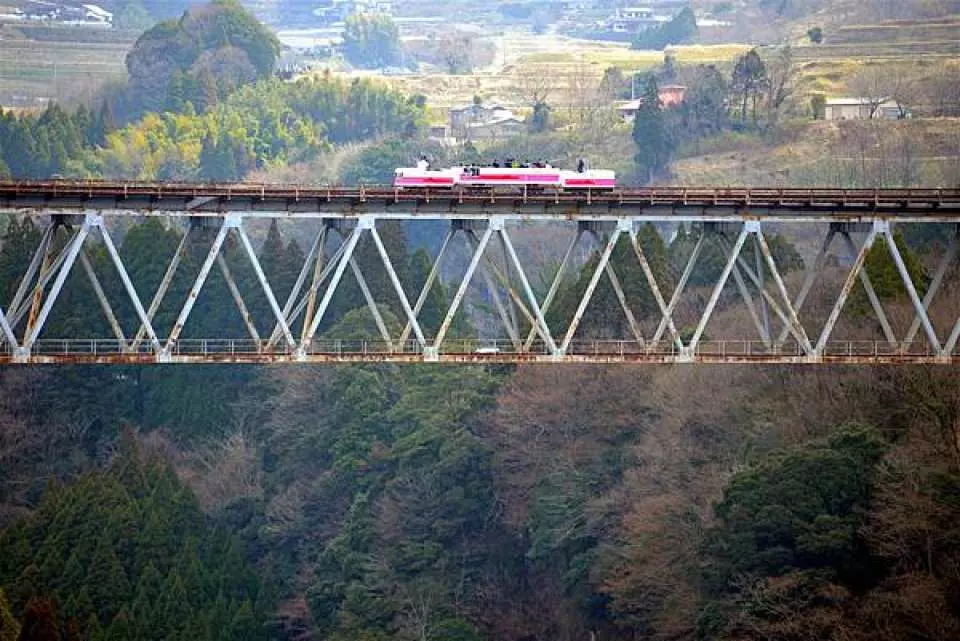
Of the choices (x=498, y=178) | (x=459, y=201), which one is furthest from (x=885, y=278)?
(x=459, y=201)

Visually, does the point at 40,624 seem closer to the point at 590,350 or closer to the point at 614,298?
the point at 590,350

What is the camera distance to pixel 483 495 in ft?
369

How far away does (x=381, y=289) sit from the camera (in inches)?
5384

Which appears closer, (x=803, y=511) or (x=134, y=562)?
(x=803, y=511)

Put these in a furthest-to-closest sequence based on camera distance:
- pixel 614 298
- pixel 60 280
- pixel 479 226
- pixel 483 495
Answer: pixel 614 298 → pixel 483 495 → pixel 479 226 → pixel 60 280

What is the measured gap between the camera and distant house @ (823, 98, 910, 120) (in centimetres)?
19425

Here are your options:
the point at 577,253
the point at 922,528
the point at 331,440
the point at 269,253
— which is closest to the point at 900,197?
the point at 922,528

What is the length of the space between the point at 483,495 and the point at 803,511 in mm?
23791

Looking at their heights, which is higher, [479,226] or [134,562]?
[479,226]

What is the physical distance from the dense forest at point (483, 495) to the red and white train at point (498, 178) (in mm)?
10393

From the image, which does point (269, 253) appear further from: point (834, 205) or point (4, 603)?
point (834, 205)

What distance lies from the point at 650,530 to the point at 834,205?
Answer: 1502 cm

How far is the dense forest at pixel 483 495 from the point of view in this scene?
293 ft

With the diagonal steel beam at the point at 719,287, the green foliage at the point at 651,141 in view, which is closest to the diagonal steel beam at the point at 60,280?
the diagonal steel beam at the point at 719,287
